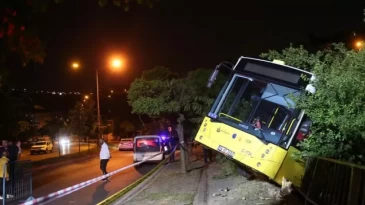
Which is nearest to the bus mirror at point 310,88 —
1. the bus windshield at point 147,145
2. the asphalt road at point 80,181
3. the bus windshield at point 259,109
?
the bus windshield at point 259,109

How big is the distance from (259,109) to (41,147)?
34698mm

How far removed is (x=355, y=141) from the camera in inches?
316

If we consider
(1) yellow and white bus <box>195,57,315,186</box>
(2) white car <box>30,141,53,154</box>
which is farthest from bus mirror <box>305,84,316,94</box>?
(2) white car <box>30,141,53,154</box>

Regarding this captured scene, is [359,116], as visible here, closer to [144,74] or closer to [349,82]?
[349,82]

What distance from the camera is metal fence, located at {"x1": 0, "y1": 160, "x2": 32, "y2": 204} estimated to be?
40.6ft

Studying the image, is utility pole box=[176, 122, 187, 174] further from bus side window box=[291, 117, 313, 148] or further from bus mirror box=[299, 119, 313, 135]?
bus mirror box=[299, 119, 313, 135]

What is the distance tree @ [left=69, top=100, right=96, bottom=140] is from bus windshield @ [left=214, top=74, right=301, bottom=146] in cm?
3040

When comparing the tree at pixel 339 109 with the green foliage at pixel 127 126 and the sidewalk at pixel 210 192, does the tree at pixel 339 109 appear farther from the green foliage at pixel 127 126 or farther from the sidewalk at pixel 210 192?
the green foliage at pixel 127 126

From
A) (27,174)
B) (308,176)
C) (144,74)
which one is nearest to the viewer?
(308,176)

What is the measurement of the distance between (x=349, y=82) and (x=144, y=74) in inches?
488

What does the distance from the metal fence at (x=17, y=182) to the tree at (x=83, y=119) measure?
2735 cm

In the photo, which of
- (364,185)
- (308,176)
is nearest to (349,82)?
(364,185)

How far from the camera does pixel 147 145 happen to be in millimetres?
24906

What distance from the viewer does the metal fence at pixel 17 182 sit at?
1238 centimetres
